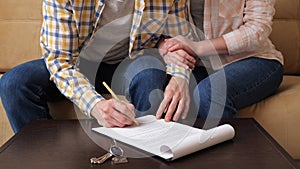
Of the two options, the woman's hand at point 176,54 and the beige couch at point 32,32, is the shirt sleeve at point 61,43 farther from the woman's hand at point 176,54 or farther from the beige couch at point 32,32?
the beige couch at point 32,32

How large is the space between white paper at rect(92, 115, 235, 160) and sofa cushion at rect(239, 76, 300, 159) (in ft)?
1.36

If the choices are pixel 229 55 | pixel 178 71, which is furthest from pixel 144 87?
pixel 229 55

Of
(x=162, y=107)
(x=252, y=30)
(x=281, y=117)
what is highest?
(x=252, y=30)

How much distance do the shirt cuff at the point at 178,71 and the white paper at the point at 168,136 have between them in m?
0.26

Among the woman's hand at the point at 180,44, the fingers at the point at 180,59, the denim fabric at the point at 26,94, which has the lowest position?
the denim fabric at the point at 26,94

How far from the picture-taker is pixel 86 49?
1.43 meters

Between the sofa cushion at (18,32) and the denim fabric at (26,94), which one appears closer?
the denim fabric at (26,94)

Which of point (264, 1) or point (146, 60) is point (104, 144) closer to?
point (146, 60)

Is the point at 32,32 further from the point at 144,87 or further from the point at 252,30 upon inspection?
the point at 252,30

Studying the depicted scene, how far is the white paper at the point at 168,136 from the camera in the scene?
2.97 feet

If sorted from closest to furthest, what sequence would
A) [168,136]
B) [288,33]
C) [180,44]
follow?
[168,136] → [180,44] → [288,33]

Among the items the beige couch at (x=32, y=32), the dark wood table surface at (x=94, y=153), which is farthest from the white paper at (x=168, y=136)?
the beige couch at (x=32, y=32)

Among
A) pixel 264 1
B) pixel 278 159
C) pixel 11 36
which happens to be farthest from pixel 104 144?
pixel 11 36

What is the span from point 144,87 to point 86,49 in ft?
0.75
